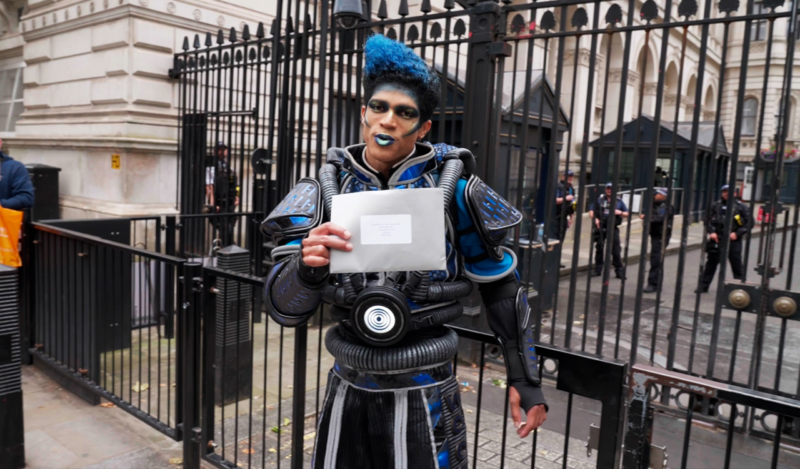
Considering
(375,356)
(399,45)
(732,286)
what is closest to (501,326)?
(375,356)

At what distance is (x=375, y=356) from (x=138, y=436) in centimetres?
306

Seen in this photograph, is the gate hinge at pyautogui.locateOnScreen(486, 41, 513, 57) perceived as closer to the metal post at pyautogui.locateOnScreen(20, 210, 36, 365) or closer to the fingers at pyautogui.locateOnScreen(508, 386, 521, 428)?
the fingers at pyautogui.locateOnScreen(508, 386, 521, 428)

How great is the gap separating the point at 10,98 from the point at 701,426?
14793 mm

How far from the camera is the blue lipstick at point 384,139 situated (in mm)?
1962

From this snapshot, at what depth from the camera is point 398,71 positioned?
77.5 inches

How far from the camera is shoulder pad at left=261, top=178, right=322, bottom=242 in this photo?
1993mm

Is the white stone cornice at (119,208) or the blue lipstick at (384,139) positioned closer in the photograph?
the blue lipstick at (384,139)

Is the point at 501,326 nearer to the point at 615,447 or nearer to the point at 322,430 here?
the point at 615,447

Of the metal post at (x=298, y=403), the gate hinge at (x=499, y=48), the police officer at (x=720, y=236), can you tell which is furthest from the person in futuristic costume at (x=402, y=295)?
the police officer at (x=720, y=236)

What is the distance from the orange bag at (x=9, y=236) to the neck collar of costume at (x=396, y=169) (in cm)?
414

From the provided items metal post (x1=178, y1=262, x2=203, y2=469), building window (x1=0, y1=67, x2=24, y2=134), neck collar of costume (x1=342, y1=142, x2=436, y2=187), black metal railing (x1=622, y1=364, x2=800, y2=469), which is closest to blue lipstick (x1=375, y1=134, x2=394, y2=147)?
neck collar of costume (x1=342, y1=142, x2=436, y2=187)

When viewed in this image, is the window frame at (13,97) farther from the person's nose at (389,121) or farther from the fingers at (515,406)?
the fingers at (515,406)

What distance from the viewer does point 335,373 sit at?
2170 mm

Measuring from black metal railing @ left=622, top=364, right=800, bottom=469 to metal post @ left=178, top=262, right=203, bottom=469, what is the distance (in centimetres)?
257
